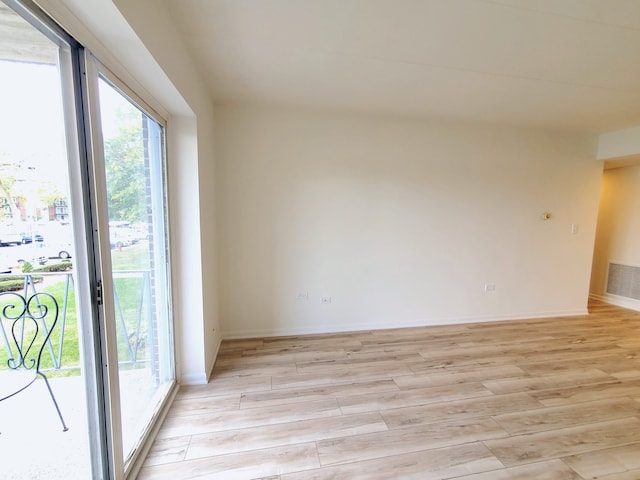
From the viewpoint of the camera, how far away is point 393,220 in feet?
10.7

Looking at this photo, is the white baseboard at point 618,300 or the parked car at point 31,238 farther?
the white baseboard at point 618,300

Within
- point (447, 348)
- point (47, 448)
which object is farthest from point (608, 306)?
point (47, 448)

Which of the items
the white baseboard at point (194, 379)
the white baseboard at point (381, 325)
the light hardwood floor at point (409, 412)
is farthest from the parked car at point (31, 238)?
the white baseboard at point (381, 325)

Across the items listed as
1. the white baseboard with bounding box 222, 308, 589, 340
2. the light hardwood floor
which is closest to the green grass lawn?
the light hardwood floor

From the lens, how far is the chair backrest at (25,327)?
851 millimetres

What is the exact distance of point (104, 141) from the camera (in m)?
1.29

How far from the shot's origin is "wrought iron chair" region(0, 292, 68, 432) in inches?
33.6

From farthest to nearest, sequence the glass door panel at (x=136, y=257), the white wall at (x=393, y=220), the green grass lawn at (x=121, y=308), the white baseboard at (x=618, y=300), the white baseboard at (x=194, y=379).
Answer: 1. the white baseboard at (x=618, y=300)
2. the white wall at (x=393, y=220)
3. the white baseboard at (x=194, y=379)
4. the glass door panel at (x=136, y=257)
5. the green grass lawn at (x=121, y=308)

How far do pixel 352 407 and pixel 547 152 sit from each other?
4025 mm

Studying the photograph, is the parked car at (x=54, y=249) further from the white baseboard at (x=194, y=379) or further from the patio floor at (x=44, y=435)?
the white baseboard at (x=194, y=379)

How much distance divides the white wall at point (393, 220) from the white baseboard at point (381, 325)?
0.02 metres

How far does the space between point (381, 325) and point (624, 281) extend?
426 cm

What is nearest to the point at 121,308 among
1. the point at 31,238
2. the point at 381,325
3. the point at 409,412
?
the point at 31,238

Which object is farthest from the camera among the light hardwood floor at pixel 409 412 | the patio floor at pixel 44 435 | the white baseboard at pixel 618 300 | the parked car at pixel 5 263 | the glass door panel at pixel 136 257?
the white baseboard at pixel 618 300
